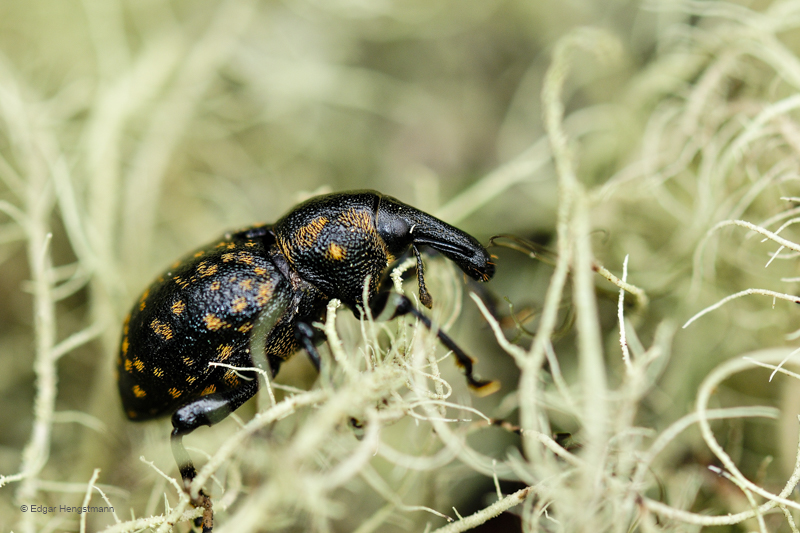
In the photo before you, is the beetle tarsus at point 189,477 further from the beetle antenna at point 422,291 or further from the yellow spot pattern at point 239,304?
the beetle antenna at point 422,291

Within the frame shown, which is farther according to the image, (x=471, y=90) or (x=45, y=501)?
(x=471, y=90)

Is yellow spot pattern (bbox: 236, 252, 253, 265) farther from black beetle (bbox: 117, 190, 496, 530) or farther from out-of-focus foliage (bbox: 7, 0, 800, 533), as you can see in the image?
out-of-focus foliage (bbox: 7, 0, 800, 533)

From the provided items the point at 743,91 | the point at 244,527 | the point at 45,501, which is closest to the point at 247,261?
the point at 244,527

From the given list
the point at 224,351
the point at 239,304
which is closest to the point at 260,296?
the point at 239,304

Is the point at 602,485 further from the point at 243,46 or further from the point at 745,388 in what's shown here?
the point at 243,46

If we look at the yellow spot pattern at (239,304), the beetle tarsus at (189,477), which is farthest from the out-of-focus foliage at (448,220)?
the yellow spot pattern at (239,304)

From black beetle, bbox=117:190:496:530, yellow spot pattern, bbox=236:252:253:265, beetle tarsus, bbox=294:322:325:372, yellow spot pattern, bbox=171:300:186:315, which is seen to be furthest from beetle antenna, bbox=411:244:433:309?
yellow spot pattern, bbox=171:300:186:315

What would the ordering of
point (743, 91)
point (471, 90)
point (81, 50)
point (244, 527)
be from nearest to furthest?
1. point (244, 527)
2. point (743, 91)
3. point (81, 50)
4. point (471, 90)
